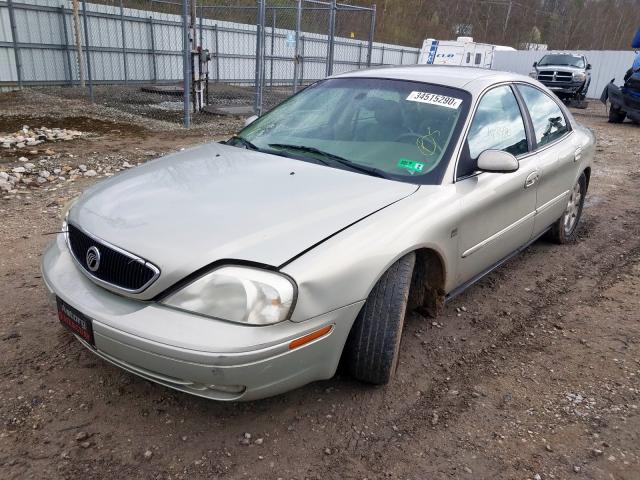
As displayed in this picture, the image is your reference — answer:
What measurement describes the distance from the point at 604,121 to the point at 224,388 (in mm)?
16962

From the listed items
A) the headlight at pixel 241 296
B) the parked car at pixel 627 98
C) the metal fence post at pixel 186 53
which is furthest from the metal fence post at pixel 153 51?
the headlight at pixel 241 296

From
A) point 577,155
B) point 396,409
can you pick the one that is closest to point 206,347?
point 396,409

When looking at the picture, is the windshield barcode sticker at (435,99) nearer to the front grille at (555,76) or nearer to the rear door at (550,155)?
the rear door at (550,155)

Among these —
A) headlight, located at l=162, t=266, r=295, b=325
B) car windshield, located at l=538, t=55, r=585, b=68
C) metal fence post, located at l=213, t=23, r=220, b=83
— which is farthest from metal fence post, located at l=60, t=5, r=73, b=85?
car windshield, located at l=538, t=55, r=585, b=68

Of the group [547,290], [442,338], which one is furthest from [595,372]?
[547,290]

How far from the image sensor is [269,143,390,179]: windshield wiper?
2858 mm

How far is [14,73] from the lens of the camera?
12.9 m

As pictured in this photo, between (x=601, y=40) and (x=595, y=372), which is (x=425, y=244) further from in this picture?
(x=601, y=40)

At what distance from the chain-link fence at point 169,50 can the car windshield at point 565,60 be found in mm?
7606

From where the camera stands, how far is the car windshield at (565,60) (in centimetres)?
1992

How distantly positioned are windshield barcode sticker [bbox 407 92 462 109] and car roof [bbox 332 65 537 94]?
5.1 inches

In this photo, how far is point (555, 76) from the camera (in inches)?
777

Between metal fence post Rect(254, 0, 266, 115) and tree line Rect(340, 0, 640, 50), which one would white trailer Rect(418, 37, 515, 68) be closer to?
tree line Rect(340, 0, 640, 50)

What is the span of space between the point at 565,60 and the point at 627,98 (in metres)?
6.78
